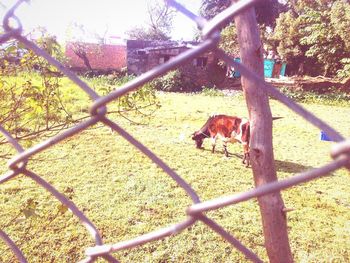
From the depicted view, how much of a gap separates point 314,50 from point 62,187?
1645 centimetres

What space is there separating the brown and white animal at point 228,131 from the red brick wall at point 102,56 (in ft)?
72.7

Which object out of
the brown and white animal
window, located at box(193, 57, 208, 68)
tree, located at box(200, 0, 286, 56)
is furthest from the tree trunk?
tree, located at box(200, 0, 286, 56)

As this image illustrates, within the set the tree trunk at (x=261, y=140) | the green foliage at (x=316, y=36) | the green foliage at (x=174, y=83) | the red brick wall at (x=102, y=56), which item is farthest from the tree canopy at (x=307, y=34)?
the tree trunk at (x=261, y=140)

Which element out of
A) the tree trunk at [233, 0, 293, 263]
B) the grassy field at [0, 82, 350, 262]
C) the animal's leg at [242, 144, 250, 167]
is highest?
the tree trunk at [233, 0, 293, 263]

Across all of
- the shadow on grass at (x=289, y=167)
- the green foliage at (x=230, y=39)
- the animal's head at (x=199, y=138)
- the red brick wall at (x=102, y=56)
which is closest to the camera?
the shadow on grass at (x=289, y=167)

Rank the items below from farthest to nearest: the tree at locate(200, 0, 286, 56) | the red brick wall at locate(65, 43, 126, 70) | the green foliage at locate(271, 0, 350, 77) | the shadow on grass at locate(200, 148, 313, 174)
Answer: the red brick wall at locate(65, 43, 126, 70) < the tree at locate(200, 0, 286, 56) < the green foliage at locate(271, 0, 350, 77) < the shadow on grass at locate(200, 148, 313, 174)

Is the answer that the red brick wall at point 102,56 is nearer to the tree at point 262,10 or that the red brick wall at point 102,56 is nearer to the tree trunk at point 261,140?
the tree at point 262,10

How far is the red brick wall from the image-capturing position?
28.2 m

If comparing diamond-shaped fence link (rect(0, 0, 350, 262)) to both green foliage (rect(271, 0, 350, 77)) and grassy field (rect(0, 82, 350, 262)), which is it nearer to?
grassy field (rect(0, 82, 350, 262))

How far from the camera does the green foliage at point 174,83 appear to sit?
739 inches

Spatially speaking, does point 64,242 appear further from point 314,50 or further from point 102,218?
point 314,50

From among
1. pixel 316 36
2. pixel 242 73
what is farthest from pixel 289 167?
pixel 316 36

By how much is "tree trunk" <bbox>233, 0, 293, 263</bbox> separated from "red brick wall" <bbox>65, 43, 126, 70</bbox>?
2785 centimetres

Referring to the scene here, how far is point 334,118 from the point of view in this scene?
12.3m
